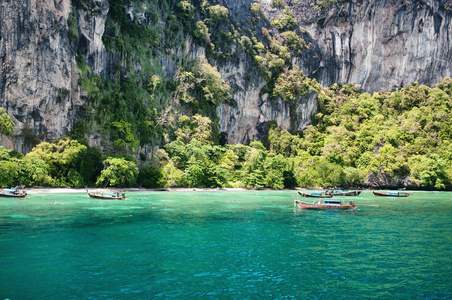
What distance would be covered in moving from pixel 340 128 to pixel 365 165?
13792mm

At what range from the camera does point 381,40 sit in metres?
99.2

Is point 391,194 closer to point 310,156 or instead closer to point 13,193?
point 310,156

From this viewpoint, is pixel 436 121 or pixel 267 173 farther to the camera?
pixel 436 121

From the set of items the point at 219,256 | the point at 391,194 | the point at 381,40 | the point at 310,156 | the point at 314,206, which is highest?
the point at 381,40

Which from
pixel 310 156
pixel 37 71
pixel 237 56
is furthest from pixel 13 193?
pixel 310 156

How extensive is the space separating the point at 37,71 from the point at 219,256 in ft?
140

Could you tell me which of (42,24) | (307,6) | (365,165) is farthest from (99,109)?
(307,6)

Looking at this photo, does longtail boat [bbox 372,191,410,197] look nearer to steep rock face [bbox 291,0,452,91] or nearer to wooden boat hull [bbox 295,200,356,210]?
wooden boat hull [bbox 295,200,356,210]

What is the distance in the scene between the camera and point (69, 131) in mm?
51688

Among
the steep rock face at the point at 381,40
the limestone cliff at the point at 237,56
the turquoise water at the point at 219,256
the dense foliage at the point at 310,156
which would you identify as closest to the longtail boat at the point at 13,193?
the dense foliage at the point at 310,156

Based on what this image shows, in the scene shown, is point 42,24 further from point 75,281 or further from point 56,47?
point 75,281

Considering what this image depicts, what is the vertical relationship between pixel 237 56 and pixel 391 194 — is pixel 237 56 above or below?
above

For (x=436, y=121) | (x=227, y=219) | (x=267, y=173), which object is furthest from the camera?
(x=436, y=121)

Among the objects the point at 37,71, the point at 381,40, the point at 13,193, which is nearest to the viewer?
the point at 13,193
